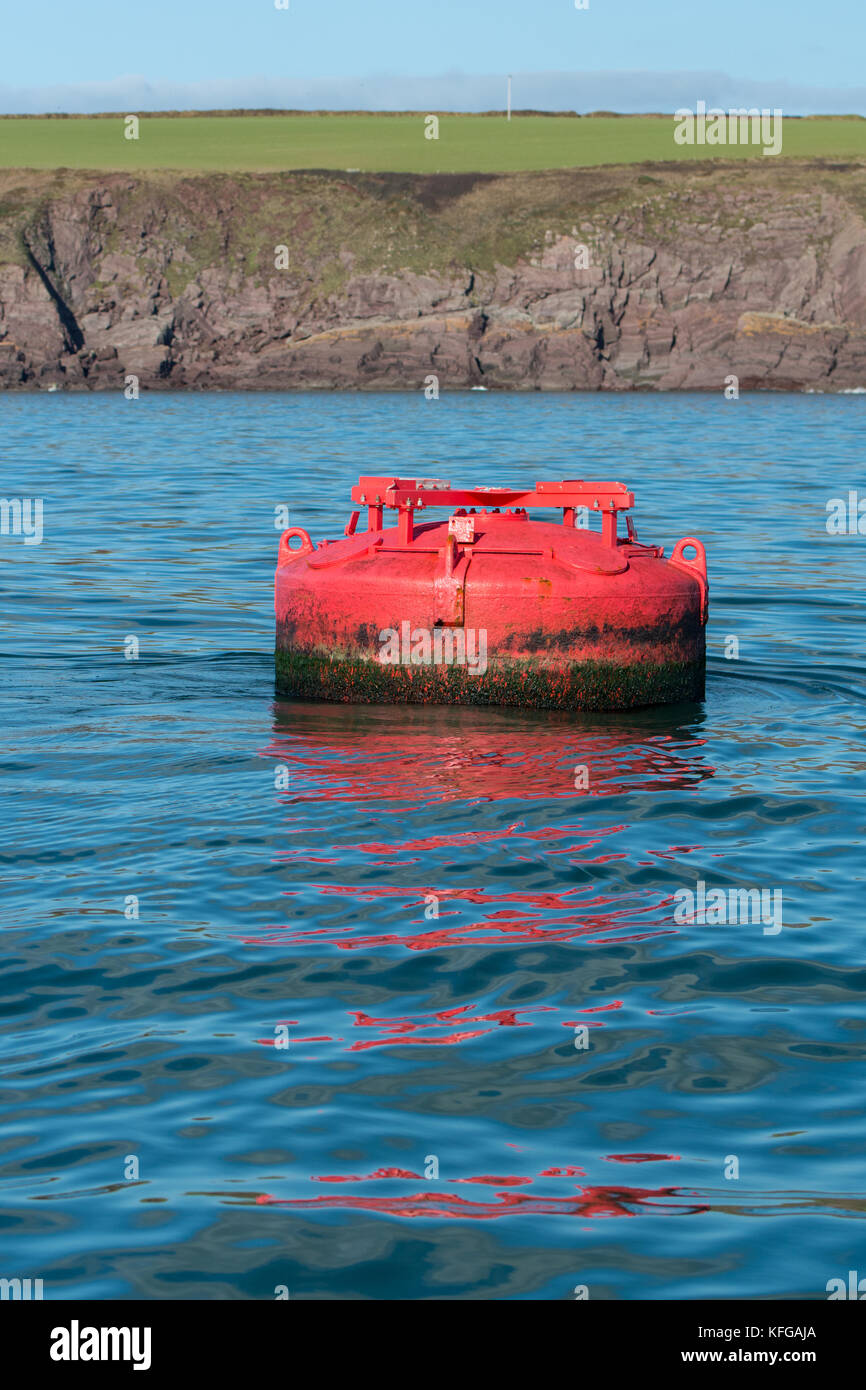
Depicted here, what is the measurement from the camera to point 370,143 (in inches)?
3826

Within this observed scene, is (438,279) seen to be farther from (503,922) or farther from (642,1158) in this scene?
(642,1158)

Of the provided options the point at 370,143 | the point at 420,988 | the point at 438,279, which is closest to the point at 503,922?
the point at 420,988

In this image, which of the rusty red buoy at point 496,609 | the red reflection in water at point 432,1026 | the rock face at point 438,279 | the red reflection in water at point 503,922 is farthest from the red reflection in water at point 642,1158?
the rock face at point 438,279

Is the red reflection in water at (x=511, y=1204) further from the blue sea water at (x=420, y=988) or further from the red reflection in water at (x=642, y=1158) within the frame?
the red reflection in water at (x=642, y=1158)

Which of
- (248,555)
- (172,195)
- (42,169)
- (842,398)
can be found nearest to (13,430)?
(248,555)

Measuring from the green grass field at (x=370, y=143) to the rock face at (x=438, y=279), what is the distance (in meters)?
6.18

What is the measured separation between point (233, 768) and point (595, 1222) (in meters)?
4.83

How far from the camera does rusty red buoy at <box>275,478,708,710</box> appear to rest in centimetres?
932

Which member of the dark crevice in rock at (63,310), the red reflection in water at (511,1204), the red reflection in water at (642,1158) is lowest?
the red reflection in water at (511,1204)

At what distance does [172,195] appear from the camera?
80750 millimetres

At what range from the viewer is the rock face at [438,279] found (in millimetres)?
→ 67562

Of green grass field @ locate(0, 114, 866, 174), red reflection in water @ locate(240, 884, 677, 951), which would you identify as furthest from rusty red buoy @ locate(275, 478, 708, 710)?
green grass field @ locate(0, 114, 866, 174)

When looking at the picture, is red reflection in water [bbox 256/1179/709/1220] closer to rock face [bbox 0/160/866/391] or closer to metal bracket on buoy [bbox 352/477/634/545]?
metal bracket on buoy [bbox 352/477/634/545]

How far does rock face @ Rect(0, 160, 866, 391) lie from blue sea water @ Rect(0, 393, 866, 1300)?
57.2 m
